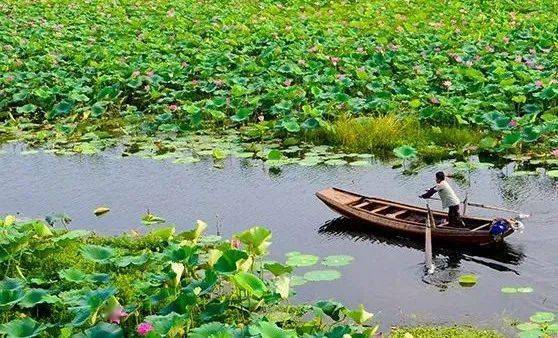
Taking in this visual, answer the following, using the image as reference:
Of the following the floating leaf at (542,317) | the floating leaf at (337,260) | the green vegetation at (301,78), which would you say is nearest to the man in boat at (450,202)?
the floating leaf at (337,260)

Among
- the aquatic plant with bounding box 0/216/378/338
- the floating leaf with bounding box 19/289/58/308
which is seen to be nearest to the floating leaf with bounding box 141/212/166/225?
the aquatic plant with bounding box 0/216/378/338

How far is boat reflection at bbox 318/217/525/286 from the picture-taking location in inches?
343

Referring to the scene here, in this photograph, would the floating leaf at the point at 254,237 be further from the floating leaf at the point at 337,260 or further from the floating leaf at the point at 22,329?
the floating leaf at the point at 22,329

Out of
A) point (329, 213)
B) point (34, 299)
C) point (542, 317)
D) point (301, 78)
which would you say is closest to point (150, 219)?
point (329, 213)

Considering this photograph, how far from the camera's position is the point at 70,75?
1692 cm

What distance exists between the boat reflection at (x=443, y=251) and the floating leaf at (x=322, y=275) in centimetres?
85

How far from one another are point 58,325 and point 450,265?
12.7 ft

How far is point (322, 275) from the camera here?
841 centimetres

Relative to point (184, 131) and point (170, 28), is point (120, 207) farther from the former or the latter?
point (170, 28)

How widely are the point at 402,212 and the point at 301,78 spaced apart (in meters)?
6.05

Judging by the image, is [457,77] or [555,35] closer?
[457,77]

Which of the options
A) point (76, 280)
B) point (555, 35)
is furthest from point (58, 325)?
point (555, 35)

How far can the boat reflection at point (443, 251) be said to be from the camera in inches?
343

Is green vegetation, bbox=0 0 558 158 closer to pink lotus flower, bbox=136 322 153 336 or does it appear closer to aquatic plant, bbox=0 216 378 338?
aquatic plant, bbox=0 216 378 338
